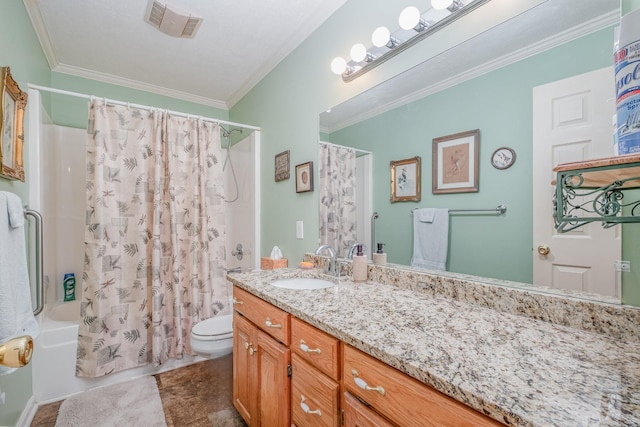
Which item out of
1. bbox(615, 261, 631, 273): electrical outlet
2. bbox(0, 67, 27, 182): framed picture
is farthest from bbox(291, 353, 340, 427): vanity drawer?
bbox(0, 67, 27, 182): framed picture

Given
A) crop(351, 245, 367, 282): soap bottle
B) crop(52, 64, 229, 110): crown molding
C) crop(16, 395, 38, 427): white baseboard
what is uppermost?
crop(52, 64, 229, 110): crown molding

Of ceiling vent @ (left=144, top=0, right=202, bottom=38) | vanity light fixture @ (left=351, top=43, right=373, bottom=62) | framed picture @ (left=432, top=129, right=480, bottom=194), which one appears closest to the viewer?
framed picture @ (left=432, top=129, right=480, bottom=194)

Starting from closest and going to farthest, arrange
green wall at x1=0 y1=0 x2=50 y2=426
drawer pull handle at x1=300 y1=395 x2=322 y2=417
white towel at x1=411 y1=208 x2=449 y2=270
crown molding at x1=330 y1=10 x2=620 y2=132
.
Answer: crown molding at x1=330 y1=10 x2=620 y2=132, drawer pull handle at x1=300 y1=395 x2=322 y2=417, white towel at x1=411 y1=208 x2=449 y2=270, green wall at x1=0 y1=0 x2=50 y2=426

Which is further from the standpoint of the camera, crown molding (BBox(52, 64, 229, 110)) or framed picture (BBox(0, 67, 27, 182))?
crown molding (BBox(52, 64, 229, 110))

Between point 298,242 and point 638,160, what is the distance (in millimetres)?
1754

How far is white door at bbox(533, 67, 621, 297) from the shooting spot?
80cm

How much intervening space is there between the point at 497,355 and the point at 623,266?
485 mm

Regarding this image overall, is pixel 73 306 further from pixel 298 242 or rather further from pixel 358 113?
pixel 358 113

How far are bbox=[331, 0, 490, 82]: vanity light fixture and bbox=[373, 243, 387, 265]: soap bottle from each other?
95cm

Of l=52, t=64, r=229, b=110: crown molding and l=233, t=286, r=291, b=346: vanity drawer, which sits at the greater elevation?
l=52, t=64, r=229, b=110: crown molding

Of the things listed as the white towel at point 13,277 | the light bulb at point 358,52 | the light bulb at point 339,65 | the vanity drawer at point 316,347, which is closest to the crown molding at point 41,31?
the white towel at point 13,277

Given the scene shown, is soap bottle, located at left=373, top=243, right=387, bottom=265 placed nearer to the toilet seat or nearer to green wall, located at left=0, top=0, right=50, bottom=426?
the toilet seat

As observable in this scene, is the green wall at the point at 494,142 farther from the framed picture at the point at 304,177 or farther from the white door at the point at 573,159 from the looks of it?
the framed picture at the point at 304,177

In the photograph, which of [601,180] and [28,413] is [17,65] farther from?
[601,180]
